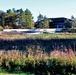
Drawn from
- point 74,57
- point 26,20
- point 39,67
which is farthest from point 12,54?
point 26,20

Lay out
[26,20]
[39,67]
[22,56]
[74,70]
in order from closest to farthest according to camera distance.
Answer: [74,70] → [39,67] → [22,56] → [26,20]

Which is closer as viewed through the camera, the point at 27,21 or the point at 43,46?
the point at 43,46

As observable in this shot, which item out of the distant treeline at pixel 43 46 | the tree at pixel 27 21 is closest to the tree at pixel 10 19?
the tree at pixel 27 21

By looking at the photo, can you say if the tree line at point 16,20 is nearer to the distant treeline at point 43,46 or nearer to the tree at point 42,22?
the tree at point 42,22

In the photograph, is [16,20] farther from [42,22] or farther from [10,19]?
[42,22]

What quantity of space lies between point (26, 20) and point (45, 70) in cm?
6909

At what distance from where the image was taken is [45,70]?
32.8 ft

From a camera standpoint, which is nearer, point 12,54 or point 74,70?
Answer: point 74,70

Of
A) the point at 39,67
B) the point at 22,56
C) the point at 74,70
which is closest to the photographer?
the point at 74,70

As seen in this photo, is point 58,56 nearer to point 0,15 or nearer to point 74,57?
point 74,57

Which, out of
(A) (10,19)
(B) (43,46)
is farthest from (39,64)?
(A) (10,19)

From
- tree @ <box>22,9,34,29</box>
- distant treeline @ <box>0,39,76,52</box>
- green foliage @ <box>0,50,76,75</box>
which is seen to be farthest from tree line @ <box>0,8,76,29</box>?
green foliage @ <box>0,50,76,75</box>

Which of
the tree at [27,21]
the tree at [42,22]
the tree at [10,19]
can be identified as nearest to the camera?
the tree at [10,19]

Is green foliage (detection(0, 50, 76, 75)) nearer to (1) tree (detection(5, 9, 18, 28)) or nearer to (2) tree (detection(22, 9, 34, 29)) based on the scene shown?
(1) tree (detection(5, 9, 18, 28))
